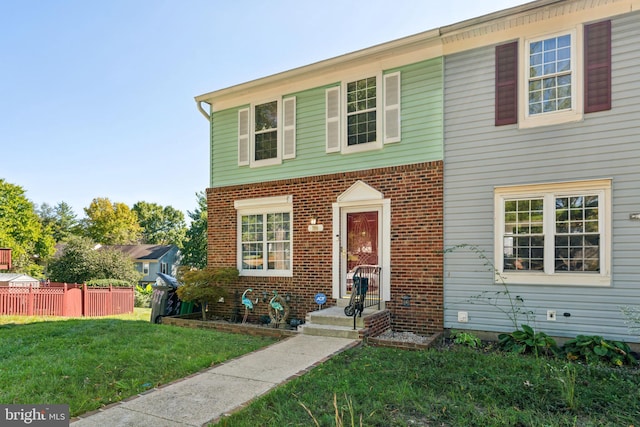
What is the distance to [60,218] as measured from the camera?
182 feet

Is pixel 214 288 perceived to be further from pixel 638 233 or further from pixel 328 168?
pixel 638 233

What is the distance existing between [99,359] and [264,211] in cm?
495

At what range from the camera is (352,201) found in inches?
311

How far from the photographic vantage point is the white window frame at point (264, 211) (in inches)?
344

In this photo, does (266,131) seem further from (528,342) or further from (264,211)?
(528,342)

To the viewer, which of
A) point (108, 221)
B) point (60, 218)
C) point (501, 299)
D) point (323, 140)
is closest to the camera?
point (501, 299)

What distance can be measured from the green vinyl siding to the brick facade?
0.70 ft

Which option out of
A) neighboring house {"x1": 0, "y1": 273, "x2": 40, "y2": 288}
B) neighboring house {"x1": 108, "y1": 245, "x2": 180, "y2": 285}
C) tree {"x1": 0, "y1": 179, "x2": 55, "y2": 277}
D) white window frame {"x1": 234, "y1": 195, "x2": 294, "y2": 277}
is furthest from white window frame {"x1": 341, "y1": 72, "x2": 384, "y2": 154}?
neighboring house {"x1": 108, "y1": 245, "x2": 180, "y2": 285}

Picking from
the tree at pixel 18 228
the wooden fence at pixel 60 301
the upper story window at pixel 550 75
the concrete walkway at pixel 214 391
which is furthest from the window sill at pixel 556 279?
the tree at pixel 18 228

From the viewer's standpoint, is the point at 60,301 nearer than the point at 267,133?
No

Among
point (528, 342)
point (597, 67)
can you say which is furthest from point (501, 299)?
point (597, 67)

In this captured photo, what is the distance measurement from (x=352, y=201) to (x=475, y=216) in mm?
2549

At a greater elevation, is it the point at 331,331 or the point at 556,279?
the point at 556,279

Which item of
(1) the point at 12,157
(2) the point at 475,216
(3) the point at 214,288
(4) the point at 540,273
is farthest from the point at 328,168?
(1) the point at 12,157
